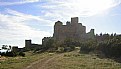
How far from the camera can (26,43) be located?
6845 inches

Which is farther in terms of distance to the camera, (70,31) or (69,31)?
(69,31)

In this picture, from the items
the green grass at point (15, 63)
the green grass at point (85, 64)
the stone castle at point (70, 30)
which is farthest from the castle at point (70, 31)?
the green grass at point (85, 64)

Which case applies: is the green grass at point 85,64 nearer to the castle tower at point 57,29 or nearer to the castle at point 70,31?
the castle at point 70,31

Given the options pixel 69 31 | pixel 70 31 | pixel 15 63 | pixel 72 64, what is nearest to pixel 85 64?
pixel 72 64

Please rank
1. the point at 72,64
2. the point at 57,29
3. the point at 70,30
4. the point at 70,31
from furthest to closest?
the point at 57,29 → the point at 70,30 → the point at 70,31 → the point at 72,64

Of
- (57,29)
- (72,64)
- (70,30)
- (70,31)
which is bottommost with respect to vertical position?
(72,64)

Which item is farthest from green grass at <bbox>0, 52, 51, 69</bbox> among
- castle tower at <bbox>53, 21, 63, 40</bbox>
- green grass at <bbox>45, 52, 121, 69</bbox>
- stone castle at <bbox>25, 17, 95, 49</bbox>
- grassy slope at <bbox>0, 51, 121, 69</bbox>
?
castle tower at <bbox>53, 21, 63, 40</bbox>

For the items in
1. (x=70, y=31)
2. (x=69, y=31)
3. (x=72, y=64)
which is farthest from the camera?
(x=69, y=31)

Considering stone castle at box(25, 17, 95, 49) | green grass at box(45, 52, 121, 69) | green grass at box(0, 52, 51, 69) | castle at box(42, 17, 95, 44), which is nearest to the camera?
green grass at box(45, 52, 121, 69)

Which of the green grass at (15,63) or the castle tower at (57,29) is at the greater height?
the castle tower at (57,29)

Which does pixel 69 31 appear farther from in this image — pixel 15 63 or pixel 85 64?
pixel 85 64

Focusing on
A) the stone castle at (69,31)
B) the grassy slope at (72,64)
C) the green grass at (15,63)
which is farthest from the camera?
the stone castle at (69,31)

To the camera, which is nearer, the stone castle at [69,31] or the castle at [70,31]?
the stone castle at [69,31]

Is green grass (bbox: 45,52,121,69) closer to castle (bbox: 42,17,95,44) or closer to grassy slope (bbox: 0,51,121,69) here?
grassy slope (bbox: 0,51,121,69)
